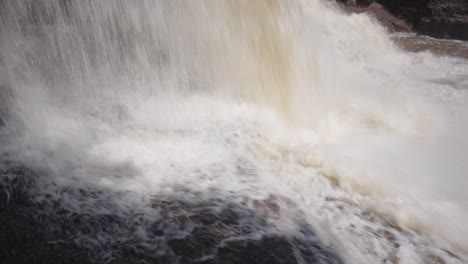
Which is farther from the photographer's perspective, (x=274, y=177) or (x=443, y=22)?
(x=443, y=22)

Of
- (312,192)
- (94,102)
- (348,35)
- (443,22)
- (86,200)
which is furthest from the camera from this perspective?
(443,22)

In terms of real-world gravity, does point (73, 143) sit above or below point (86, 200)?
above

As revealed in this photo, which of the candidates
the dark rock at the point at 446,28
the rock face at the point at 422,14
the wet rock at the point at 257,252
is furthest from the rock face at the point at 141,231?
the rock face at the point at 422,14

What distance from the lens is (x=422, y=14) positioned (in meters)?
12.0

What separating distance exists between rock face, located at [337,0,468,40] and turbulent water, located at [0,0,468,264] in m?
6.24

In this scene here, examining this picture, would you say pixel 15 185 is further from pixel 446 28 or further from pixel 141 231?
pixel 446 28

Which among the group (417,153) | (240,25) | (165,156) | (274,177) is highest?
(240,25)

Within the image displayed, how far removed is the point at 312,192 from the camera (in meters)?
2.82

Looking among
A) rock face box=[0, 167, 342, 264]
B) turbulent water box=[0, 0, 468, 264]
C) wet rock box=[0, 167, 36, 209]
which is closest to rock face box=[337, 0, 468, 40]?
turbulent water box=[0, 0, 468, 264]

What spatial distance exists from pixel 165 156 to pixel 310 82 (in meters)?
2.91

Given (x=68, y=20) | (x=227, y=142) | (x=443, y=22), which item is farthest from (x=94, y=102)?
(x=443, y=22)

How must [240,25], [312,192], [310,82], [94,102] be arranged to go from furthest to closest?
1. [310,82]
2. [240,25]
3. [94,102]
4. [312,192]

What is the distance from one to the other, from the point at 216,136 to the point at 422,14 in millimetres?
12359

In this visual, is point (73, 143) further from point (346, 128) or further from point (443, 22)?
point (443, 22)
